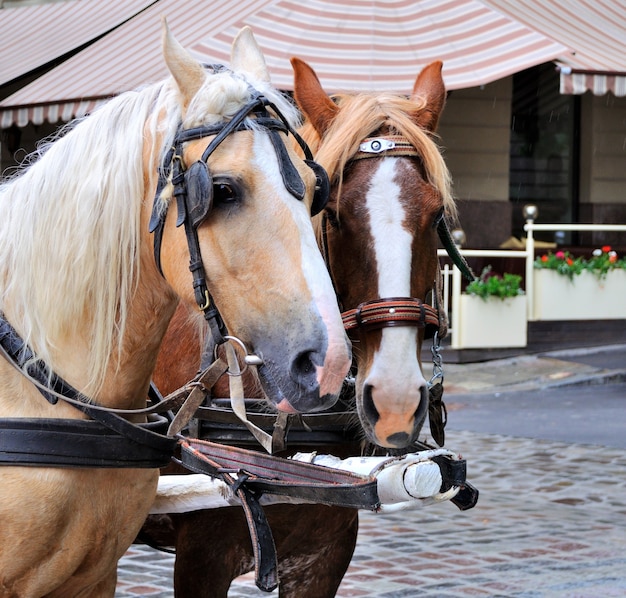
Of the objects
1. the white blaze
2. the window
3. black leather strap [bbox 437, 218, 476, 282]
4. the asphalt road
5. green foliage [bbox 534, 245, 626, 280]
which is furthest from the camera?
the window

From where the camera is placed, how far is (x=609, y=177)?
15.4m

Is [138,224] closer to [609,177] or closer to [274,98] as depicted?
[274,98]

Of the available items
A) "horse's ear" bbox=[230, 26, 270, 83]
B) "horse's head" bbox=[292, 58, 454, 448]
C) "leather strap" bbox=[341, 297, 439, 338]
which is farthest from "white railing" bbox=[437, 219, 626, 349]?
"horse's ear" bbox=[230, 26, 270, 83]

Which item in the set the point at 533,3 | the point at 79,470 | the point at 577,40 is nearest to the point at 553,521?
the point at 79,470

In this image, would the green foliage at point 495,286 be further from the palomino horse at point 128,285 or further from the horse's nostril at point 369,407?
the palomino horse at point 128,285

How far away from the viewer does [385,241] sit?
312 cm

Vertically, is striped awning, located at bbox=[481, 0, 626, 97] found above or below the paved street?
above

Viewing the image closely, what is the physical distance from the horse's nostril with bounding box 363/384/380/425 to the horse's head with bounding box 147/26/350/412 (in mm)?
691

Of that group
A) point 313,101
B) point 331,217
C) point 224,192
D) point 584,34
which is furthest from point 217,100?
point 584,34

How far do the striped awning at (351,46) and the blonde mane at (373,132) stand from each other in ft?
22.3

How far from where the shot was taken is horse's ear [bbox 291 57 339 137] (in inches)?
141

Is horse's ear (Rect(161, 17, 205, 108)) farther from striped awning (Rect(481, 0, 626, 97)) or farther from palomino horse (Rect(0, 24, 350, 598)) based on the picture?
striped awning (Rect(481, 0, 626, 97))

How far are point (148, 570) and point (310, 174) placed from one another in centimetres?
359

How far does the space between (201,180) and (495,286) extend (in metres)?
10.4
